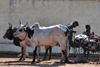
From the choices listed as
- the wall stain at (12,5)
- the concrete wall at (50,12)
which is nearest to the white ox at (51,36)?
the concrete wall at (50,12)

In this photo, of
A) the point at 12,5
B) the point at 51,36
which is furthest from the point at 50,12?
the point at 51,36

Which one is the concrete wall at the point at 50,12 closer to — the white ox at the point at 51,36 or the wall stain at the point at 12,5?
the wall stain at the point at 12,5

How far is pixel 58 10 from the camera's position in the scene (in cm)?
1448

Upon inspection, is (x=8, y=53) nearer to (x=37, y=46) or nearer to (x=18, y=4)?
(x=18, y=4)

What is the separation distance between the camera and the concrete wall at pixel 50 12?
14.4 m

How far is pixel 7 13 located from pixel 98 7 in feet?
21.5

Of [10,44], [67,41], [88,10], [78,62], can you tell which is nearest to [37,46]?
[67,41]

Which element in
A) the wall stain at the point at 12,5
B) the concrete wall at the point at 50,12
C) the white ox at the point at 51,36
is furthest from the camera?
→ the wall stain at the point at 12,5

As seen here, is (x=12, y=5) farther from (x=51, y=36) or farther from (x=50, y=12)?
(x=51, y=36)

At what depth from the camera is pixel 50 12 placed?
47.6ft

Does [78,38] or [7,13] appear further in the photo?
[7,13]

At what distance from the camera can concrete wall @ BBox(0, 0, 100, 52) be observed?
1441 cm

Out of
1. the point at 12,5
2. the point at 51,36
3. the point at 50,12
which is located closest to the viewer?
the point at 51,36

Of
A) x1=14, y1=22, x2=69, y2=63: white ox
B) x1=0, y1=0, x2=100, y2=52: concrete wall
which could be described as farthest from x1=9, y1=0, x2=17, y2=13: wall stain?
x1=14, y1=22, x2=69, y2=63: white ox
